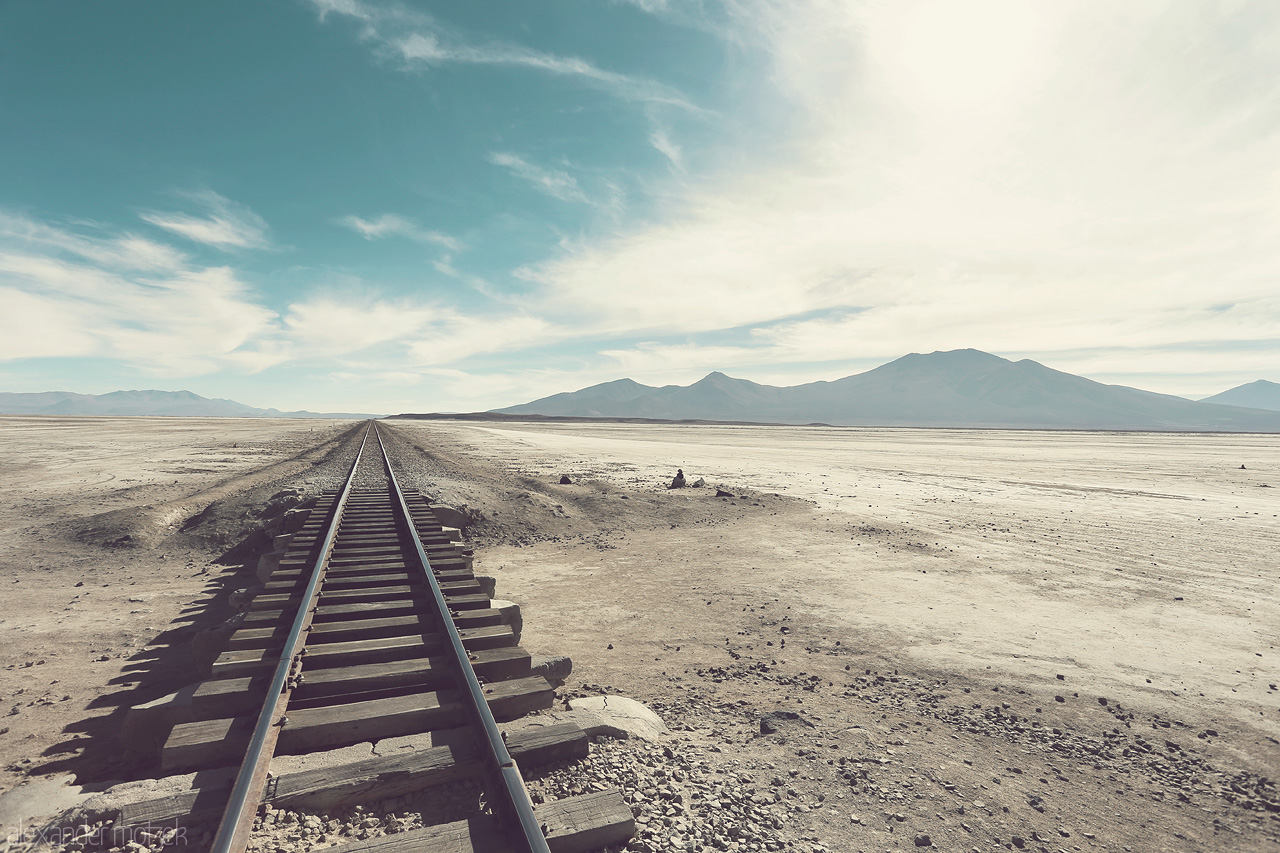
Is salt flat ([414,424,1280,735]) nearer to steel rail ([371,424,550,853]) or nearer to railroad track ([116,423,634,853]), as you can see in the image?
railroad track ([116,423,634,853])

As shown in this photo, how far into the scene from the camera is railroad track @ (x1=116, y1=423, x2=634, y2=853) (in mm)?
2949

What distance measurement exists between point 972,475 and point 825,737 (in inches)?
977

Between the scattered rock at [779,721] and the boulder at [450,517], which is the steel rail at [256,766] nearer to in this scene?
the scattered rock at [779,721]

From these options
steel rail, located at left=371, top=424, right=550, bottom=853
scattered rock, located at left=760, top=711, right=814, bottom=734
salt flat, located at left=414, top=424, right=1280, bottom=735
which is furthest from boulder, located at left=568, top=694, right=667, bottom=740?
salt flat, located at left=414, top=424, right=1280, bottom=735

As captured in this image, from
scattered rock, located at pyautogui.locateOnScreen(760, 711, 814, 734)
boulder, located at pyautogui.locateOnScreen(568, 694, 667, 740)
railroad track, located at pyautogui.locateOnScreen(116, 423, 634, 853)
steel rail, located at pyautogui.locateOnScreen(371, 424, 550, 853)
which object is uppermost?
steel rail, located at pyautogui.locateOnScreen(371, 424, 550, 853)

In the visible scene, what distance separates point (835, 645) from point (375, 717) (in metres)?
5.10

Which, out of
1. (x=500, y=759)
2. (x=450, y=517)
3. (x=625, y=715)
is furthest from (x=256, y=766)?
(x=450, y=517)

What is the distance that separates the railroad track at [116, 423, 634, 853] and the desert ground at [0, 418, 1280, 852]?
19.7 inches

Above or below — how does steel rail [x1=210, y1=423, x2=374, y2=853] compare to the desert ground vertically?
above

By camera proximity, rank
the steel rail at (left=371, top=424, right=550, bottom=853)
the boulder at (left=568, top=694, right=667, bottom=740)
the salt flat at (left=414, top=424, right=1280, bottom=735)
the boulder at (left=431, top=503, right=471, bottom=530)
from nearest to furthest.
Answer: the steel rail at (left=371, top=424, right=550, bottom=853), the boulder at (left=568, top=694, right=667, bottom=740), the salt flat at (left=414, top=424, right=1280, bottom=735), the boulder at (left=431, top=503, right=471, bottom=530)

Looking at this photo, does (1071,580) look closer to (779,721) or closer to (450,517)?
(779,721)

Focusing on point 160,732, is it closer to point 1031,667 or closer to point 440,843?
point 440,843

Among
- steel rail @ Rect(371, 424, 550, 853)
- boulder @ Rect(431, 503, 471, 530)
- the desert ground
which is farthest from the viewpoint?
boulder @ Rect(431, 503, 471, 530)

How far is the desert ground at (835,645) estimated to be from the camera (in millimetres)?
3850
